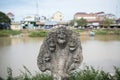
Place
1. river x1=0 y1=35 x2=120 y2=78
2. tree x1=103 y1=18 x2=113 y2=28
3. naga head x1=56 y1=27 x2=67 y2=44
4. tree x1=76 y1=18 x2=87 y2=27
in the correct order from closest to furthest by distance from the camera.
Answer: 1. naga head x1=56 y1=27 x2=67 y2=44
2. river x1=0 y1=35 x2=120 y2=78
3. tree x1=76 y1=18 x2=87 y2=27
4. tree x1=103 y1=18 x2=113 y2=28

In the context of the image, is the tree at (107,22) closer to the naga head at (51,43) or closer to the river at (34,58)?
the river at (34,58)

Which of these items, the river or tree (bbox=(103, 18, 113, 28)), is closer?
the river

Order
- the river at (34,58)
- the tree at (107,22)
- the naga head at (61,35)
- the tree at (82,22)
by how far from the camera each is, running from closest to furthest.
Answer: the naga head at (61,35), the river at (34,58), the tree at (82,22), the tree at (107,22)

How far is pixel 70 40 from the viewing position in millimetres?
2004

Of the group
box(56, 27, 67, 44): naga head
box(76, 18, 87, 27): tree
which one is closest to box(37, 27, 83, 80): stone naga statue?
box(56, 27, 67, 44): naga head

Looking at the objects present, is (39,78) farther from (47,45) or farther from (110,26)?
(110,26)

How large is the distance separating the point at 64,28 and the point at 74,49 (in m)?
0.16

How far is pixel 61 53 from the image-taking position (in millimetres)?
2006

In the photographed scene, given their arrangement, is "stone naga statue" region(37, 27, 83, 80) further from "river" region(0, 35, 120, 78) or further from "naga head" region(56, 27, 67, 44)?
"river" region(0, 35, 120, 78)

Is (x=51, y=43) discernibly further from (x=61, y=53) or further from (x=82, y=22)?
(x=82, y=22)

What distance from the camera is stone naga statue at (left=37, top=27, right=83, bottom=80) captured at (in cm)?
A: 198

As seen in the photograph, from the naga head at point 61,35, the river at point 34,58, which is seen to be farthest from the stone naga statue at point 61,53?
the river at point 34,58

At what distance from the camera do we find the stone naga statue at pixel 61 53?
1983mm

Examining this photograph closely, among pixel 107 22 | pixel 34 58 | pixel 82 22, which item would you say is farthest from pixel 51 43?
pixel 107 22
